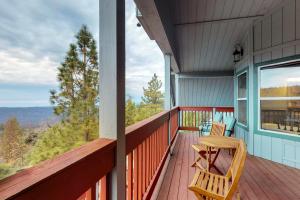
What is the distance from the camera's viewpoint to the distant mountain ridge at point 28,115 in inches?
25.4

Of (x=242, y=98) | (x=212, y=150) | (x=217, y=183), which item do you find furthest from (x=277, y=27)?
(x=217, y=183)

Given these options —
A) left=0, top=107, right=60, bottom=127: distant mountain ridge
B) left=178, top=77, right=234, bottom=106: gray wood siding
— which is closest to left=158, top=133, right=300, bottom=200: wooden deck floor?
left=0, top=107, right=60, bottom=127: distant mountain ridge

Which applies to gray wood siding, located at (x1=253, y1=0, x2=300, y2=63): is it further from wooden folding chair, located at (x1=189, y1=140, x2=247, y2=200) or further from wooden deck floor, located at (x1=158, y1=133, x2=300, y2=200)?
wooden folding chair, located at (x1=189, y1=140, x2=247, y2=200)

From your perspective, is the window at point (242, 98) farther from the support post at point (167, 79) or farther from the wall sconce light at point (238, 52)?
the support post at point (167, 79)

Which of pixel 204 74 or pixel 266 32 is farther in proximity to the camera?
pixel 204 74

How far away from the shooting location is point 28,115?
0.71m

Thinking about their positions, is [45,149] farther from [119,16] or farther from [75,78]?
[119,16]

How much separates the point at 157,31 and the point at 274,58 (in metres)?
2.54

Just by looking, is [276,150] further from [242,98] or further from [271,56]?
[271,56]

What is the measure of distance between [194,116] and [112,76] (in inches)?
245

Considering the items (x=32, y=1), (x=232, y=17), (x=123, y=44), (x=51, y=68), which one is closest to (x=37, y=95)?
(x=51, y=68)

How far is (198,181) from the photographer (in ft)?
6.29

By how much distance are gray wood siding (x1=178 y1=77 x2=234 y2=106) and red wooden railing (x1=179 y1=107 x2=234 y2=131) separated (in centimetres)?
134

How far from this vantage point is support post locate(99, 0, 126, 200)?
110 cm
